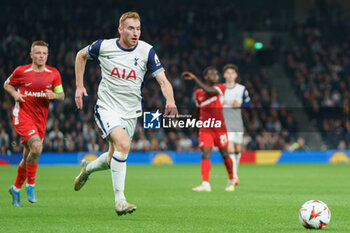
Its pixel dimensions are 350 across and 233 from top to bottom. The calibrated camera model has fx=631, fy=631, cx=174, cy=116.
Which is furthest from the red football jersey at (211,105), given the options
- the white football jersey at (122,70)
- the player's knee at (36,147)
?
the white football jersey at (122,70)

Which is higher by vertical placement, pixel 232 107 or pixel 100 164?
pixel 232 107

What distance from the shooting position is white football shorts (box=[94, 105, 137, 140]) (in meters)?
7.36

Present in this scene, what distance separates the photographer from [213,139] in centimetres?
1173

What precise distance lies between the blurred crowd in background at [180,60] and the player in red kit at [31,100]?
44.3 feet

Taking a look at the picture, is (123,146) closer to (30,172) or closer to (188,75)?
(30,172)

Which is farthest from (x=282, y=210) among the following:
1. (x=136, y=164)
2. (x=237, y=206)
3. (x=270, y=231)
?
(x=136, y=164)

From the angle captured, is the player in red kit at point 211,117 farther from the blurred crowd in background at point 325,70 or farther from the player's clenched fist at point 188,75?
the blurred crowd in background at point 325,70

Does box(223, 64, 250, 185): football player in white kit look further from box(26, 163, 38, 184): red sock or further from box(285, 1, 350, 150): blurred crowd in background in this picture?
box(285, 1, 350, 150): blurred crowd in background

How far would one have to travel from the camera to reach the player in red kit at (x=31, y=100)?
338 inches

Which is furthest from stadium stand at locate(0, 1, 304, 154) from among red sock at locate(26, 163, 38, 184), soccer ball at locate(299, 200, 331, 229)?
soccer ball at locate(299, 200, 331, 229)

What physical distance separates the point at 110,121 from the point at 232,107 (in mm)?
6126

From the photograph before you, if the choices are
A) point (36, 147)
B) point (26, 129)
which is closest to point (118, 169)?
point (36, 147)

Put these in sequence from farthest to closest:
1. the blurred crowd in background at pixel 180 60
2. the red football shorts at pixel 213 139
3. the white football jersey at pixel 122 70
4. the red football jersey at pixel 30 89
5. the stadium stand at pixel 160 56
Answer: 1. the blurred crowd in background at pixel 180 60
2. the stadium stand at pixel 160 56
3. the red football shorts at pixel 213 139
4. the red football jersey at pixel 30 89
5. the white football jersey at pixel 122 70

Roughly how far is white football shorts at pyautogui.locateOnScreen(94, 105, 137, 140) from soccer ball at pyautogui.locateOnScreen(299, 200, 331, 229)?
7.91 ft
